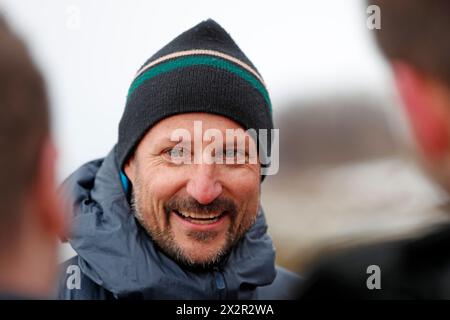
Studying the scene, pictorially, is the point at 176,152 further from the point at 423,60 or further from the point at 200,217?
the point at 423,60

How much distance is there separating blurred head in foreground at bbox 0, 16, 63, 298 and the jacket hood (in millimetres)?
588

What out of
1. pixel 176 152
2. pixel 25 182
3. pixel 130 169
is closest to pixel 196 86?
pixel 176 152

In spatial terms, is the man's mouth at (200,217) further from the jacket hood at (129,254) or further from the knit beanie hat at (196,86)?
the knit beanie hat at (196,86)

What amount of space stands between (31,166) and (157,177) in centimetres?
69

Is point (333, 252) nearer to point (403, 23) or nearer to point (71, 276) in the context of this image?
point (403, 23)

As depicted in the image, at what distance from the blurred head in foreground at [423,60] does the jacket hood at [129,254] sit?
733 millimetres

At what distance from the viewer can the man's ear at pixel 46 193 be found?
984 mm

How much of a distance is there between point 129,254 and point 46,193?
0.66 meters

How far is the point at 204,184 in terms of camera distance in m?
1.66

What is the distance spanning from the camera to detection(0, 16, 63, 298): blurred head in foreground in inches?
38.8

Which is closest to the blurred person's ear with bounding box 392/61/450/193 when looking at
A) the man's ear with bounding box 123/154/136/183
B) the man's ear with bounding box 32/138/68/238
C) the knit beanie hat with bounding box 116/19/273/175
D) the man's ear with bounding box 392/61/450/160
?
the man's ear with bounding box 392/61/450/160

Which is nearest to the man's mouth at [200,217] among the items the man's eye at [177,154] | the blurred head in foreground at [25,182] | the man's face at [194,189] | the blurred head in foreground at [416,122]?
the man's face at [194,189]

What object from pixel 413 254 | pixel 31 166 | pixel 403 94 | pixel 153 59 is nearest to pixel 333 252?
pixel 413 254
